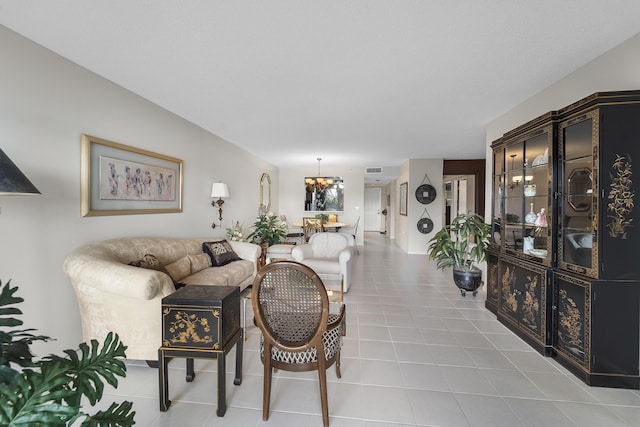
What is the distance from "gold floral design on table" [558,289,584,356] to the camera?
212cm

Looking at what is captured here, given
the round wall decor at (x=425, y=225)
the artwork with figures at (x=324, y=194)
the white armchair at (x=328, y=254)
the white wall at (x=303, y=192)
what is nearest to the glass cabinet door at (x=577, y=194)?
the white armchair at (x=328, y=254)

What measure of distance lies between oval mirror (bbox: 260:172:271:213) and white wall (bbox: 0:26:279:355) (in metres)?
4.04

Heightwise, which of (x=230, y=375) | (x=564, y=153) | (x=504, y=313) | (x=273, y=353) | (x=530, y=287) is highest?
(x=564, y=153)

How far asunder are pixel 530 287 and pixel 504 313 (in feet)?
1.96

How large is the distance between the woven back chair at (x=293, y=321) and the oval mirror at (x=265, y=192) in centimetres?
565

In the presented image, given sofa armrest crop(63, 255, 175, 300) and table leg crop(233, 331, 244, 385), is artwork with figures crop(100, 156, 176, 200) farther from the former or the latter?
table leg crop(233, 331, 244, 385)

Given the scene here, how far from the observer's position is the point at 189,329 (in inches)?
65.6

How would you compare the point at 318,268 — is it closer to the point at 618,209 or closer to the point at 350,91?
the point at 350,91

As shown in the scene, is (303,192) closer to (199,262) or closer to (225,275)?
(199,262)

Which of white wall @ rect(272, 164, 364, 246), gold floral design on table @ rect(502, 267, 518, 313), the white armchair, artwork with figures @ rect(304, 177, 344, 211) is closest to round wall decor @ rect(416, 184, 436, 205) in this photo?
white wall @ rect(272, 164, 364, 246)

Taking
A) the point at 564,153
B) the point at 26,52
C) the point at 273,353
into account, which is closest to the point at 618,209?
the point at 564,153

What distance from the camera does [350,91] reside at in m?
2.87

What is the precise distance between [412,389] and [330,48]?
2639mm

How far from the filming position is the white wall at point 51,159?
1933 mm
